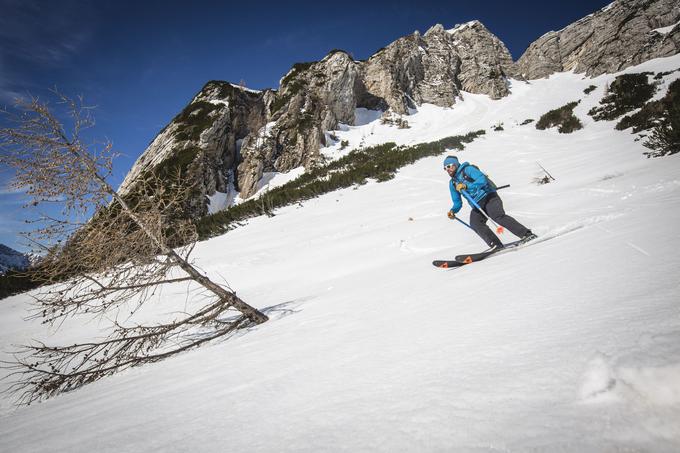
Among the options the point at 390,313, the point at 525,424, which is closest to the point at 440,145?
the point at 390,313

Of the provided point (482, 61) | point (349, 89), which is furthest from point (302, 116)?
point (482, 61)

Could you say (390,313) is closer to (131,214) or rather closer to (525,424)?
(525,424)

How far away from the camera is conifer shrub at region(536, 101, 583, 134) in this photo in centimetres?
1625

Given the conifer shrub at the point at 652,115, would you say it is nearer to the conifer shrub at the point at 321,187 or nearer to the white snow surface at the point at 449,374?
the conifer shrub at the point at 321,187

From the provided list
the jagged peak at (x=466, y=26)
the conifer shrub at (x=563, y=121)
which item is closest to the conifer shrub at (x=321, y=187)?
the conifer shrub at (x=563, y=121)

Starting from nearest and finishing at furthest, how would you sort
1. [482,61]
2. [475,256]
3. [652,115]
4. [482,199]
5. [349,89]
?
[475,256] → [482,199] → [652,115] → [349,89] → [482,61]

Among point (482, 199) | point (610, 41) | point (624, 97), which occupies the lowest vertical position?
point (482, 199)

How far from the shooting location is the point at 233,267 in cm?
802

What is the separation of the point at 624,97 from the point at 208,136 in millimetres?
33576

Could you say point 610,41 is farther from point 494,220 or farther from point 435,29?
point 494,220

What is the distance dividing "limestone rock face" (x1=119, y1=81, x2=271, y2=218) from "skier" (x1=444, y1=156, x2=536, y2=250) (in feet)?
79.9

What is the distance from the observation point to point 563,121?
18.1 metres

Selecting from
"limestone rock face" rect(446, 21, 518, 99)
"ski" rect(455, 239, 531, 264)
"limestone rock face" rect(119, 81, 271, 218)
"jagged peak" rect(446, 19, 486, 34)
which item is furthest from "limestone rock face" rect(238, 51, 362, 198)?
"jagged peak" rect(446, 19, 486, 34)

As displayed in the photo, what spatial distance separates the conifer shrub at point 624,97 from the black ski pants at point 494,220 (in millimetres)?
16793
